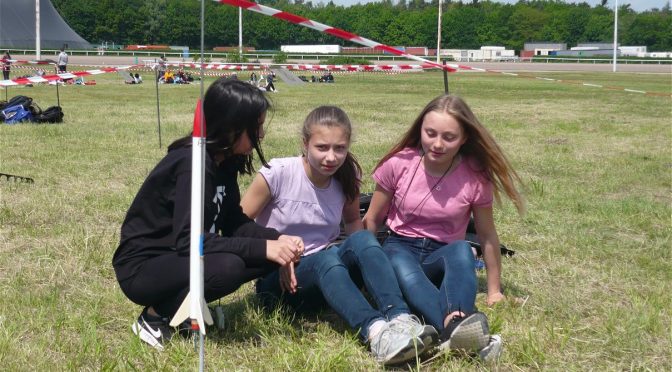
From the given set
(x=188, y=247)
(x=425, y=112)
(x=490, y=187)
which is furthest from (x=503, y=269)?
(x=188, y=247)

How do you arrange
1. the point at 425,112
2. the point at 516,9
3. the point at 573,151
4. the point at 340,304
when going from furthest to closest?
the point at 516,9 < the point at 573,151 < the point at 425,112 < the point at 340,304

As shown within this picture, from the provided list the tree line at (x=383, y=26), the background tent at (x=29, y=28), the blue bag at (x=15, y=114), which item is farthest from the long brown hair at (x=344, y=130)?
the background tent at (x=29, y=28)

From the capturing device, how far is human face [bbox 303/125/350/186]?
11.5ft

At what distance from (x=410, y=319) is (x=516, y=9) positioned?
376 feet

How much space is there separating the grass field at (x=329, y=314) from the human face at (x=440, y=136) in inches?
31.3

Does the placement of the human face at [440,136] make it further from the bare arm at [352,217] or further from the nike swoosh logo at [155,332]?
the nike swoosh logo at [155,332]

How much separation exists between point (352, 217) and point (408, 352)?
118 cm

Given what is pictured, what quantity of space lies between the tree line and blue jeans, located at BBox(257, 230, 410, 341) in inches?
2273

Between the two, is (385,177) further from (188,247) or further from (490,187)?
(188,247)

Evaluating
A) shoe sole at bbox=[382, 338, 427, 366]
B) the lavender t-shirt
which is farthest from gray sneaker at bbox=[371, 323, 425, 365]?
the lavender t-shirt

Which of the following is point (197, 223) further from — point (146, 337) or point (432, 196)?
point (432, 196)

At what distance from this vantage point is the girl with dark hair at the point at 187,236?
3.00 metres

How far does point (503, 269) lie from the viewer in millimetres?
4613

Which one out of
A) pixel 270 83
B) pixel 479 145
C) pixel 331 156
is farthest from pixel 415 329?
pixel 270 83
